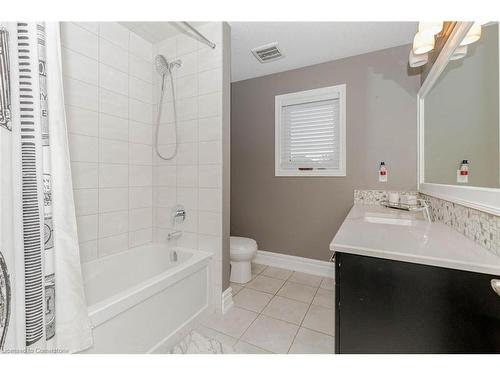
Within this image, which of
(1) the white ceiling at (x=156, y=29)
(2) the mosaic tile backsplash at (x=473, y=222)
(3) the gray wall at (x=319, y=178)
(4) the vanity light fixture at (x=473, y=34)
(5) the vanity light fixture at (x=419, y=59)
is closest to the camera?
(2) the mosaic tile backsplash at (x=473, y=222)

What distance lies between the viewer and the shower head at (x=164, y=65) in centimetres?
175

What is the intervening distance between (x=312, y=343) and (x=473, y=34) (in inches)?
71.7

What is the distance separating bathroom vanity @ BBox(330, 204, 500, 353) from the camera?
0.64 metres

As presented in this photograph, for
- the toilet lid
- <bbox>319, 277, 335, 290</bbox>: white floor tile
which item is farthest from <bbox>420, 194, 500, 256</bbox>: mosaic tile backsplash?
the toilet lid

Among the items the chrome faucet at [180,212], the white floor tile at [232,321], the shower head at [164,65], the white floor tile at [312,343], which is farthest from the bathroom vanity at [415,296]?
the shower head at [164,65]

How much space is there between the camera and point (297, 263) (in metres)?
2.37

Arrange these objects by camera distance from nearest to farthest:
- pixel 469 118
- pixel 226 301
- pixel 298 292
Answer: pixel 469 118 → pixel 226 301 → pixel 298 292

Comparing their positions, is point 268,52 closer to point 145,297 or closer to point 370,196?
point 370,196

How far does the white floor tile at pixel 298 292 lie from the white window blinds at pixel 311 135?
1225 mm

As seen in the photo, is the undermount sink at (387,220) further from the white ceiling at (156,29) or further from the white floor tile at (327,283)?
the white ceiling at (156,29)

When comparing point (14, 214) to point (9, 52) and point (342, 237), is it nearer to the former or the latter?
point (9, 52)

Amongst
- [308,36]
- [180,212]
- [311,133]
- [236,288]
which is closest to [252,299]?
[236,288]

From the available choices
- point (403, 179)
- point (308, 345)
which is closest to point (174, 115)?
point (308, 345)
